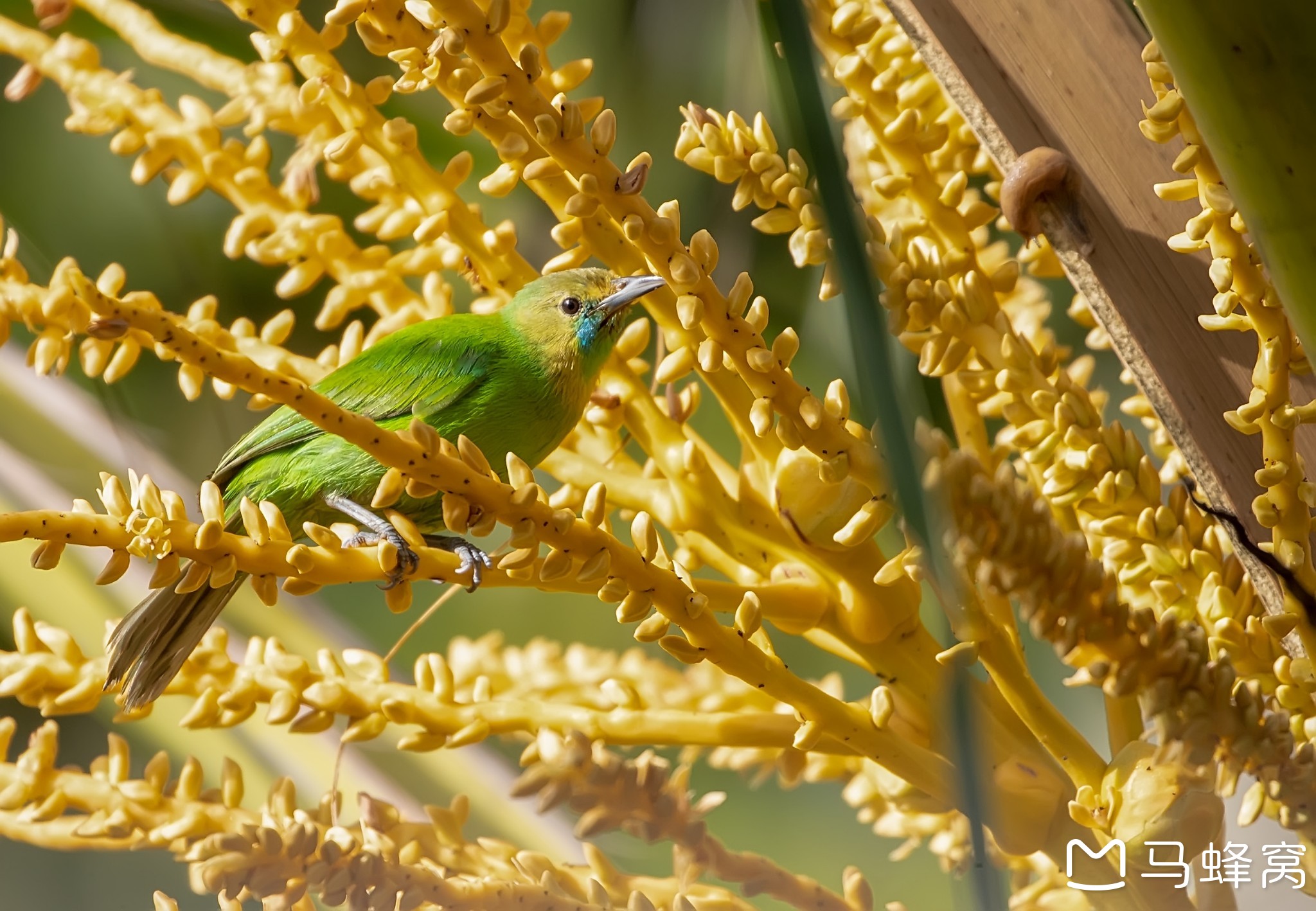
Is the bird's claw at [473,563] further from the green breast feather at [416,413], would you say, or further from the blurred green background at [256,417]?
the green breast feather at [416,413]

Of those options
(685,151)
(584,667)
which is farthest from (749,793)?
(685,151)

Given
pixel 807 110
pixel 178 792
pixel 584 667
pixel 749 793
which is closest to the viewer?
pixel 807 110

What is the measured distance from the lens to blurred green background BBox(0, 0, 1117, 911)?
576mm

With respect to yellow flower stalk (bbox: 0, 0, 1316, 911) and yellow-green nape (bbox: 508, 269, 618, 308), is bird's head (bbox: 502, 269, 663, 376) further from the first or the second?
yellow flower stalk (bbox: 0, 0, 1316, 911)

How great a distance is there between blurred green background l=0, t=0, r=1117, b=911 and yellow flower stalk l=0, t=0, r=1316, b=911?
41mm

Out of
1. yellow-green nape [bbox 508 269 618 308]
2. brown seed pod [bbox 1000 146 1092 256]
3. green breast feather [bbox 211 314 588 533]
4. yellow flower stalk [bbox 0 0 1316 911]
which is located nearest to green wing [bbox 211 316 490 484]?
green breast feather [bbox 211 314 588 533]

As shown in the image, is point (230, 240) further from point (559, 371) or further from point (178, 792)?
point (559, 371)

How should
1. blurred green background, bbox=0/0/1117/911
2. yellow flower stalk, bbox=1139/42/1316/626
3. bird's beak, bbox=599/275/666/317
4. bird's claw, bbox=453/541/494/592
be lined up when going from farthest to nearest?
bird's beak, bbox=599/275/666/317 → blurred green background, bbox=0/0/1117/911 → bird's claw, bbox=453/541/494/592 → yellow flower stalk, bbox=1139/42/1316/626

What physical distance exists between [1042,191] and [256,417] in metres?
0.75

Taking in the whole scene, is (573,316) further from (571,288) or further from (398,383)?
(398,383)

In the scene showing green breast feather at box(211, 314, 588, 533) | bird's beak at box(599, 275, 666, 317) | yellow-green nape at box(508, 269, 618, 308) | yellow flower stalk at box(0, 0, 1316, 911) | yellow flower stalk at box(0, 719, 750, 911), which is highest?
yellow-green nape at box(508, 269, 618, 308)

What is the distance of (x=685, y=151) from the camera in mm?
478

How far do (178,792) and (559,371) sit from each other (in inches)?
22.3

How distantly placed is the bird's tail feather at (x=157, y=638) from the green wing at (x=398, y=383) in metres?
0.11
